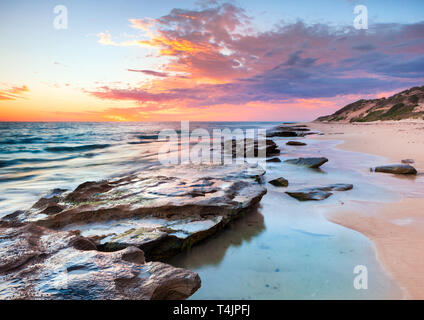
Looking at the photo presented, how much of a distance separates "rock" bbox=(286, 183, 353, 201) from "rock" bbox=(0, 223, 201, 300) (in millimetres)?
2932

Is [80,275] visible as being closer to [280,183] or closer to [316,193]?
[316,193]

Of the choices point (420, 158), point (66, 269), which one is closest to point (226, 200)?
point (66, 269)

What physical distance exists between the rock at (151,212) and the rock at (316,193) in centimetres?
75

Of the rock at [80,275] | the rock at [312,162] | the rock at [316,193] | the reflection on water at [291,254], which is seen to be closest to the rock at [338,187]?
the rock at [316,193]

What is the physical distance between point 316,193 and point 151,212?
312 cm

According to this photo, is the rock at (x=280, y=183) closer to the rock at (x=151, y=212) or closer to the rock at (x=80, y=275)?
the rock at (x=151, y=212)

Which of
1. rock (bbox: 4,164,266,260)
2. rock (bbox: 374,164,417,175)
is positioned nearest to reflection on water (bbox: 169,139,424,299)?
rock (bbox: 4,164,266,260)

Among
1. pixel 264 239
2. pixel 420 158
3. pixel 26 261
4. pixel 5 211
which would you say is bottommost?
pixel 5 211

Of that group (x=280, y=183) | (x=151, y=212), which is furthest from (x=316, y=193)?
(x=151, y=212)

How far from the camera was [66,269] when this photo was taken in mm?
1885
